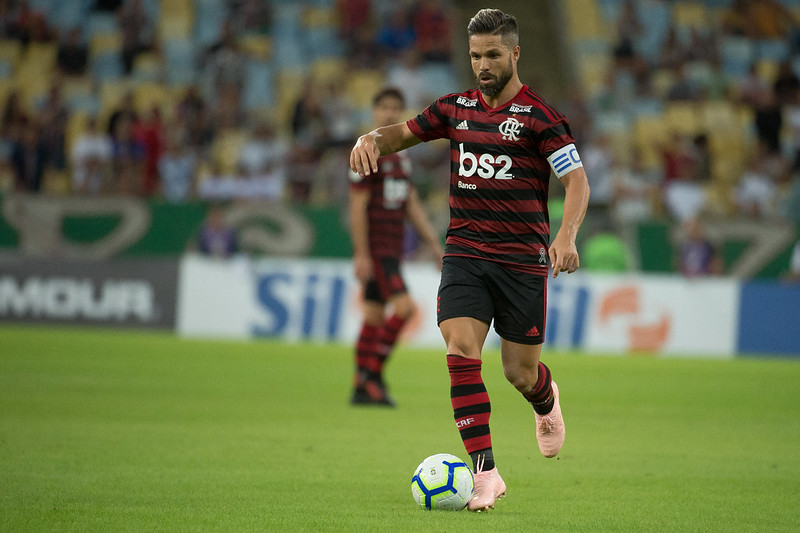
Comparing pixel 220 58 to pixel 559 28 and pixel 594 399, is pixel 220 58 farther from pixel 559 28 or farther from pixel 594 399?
pixel 594 399

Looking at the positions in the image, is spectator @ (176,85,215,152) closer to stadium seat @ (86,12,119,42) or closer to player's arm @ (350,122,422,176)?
stadium seat @ (86,12,119,42)

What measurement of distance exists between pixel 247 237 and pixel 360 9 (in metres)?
7.00

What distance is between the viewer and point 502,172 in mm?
6121

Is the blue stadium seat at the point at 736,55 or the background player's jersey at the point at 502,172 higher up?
the blue stadium seat at the point at 736,55

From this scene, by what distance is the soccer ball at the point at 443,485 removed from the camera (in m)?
5.74

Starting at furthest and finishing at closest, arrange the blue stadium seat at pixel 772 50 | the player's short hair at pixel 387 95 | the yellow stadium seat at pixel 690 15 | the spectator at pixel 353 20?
1. the yellow stadium seat at pixel 690 15
2. the blue stadium seat at pixel 772 50
3. the spectator at pixel 353 20
4. the player's short hair at pixel 387 95

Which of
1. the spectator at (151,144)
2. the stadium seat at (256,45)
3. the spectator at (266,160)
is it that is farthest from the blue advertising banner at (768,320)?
the stadium seat at (256,45)

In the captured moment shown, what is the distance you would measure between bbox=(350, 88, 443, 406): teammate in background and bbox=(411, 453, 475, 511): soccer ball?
4448 millimetres

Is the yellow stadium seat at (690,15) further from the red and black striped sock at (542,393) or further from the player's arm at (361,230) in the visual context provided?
the red and black striped sock at (542,393)

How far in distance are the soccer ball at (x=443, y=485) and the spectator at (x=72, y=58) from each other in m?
19.0

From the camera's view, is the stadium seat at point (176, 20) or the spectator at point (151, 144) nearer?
the spectator at point (151, 144)

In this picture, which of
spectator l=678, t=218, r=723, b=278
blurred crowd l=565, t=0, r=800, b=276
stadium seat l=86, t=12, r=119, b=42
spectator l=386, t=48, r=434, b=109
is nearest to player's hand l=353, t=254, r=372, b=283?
spectator l=678, t=218, r=723, b=278

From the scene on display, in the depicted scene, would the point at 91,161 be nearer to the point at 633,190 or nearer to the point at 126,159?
the point at 126,159

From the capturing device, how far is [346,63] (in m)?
23.8
